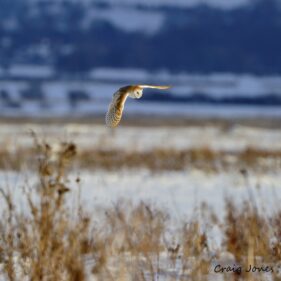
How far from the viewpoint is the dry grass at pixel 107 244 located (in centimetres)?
532

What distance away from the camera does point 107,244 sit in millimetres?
6672

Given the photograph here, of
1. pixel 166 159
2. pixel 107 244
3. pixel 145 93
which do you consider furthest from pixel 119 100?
pixel 145 93

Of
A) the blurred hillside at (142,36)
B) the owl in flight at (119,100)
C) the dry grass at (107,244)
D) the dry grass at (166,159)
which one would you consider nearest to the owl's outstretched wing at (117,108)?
the owl in flight at (119,100)

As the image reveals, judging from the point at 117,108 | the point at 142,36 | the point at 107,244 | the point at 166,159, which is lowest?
the point at 107,244

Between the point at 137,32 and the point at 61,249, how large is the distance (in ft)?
313

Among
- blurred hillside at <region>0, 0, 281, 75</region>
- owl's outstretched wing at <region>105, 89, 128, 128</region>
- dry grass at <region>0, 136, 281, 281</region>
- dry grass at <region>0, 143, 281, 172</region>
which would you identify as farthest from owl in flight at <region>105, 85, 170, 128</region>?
blurred hillside at <region>0, 0, 281, 75</region>

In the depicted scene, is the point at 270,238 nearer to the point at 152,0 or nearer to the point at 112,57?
the point at 112,57

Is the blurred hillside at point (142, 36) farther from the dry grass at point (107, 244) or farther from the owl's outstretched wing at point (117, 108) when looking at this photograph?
the owl's outstretched wing at point (117, 108)

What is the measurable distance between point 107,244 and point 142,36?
306ft

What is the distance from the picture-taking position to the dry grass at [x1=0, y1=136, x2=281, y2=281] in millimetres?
5324

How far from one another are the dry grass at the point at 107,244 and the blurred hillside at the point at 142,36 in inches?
3170

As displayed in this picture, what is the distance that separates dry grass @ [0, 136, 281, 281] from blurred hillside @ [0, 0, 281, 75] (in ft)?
264

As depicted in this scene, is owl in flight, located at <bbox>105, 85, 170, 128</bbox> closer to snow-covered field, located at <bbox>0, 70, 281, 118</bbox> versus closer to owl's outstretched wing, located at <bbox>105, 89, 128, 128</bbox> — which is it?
owl's outstretched wing, located at <bbox>105, 89, 128, 128</bbox>

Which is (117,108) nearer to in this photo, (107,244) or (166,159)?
(107,244)
